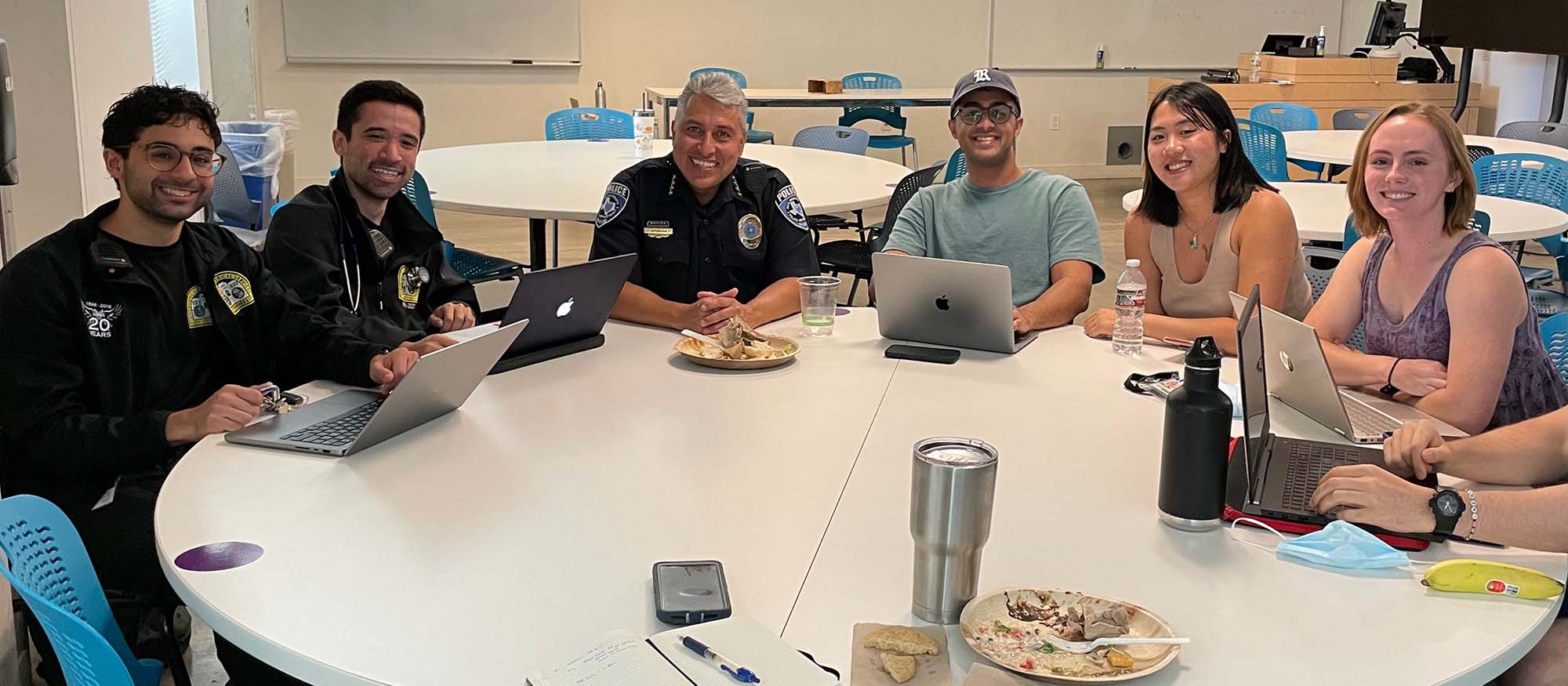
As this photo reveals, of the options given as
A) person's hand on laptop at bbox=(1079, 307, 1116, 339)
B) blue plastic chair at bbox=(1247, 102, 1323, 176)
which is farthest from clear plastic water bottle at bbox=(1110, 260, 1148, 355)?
blue plastic chair at bbox=(1247, 102, 1323, 176)

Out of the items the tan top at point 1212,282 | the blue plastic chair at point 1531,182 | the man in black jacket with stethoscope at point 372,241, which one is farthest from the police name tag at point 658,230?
the blue plastic chair at point 1531,182

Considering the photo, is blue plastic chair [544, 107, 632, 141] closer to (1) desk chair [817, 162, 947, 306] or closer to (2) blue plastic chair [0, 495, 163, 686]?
(1) desk chair [817, 162, 947, 306]

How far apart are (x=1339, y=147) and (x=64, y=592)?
19.8 ft

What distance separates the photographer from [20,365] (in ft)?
7.30

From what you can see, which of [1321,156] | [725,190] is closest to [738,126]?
[725,190]

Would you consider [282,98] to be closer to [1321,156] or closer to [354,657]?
[1321,156]

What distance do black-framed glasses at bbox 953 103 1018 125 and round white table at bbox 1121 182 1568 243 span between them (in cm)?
71

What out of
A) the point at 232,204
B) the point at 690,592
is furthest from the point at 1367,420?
the point at 232,204

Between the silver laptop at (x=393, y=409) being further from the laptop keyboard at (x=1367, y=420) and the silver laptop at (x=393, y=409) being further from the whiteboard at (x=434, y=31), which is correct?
the whiteboard at (x=434, y=31)

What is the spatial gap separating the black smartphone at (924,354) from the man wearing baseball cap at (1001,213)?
1.69 ft

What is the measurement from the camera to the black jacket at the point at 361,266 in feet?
9.18

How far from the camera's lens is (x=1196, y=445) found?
165 cm

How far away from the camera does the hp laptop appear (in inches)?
69.9

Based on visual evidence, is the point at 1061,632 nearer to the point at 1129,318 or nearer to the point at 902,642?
the point at 902,642
